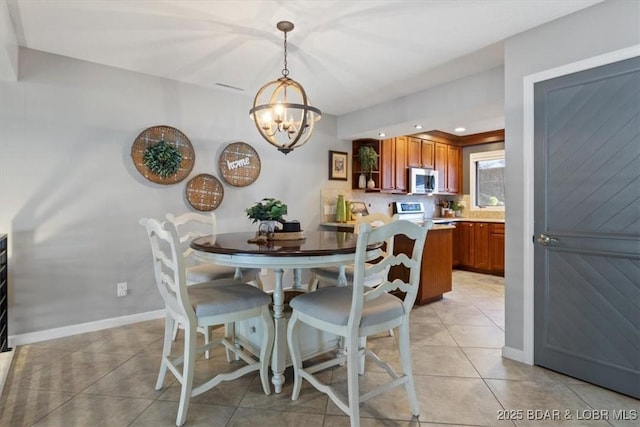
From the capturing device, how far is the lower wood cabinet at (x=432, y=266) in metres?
3.56

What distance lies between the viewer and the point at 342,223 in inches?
171

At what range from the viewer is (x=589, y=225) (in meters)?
2.00

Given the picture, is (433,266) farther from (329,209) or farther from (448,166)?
(448,166)

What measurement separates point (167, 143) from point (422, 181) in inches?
150

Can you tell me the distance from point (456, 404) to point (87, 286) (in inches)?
119

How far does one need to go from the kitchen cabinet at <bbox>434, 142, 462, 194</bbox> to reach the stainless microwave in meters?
0.18

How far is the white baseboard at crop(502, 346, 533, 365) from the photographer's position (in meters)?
2.28

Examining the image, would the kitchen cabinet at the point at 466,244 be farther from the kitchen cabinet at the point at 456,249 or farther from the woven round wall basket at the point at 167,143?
the woven round wall basket at the point at 167,143

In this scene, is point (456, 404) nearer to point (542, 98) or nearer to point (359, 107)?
point (542, 98)

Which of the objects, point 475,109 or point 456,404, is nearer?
point 456,404

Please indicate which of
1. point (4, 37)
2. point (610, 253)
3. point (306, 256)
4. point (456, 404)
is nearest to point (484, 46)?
point (610, 253)

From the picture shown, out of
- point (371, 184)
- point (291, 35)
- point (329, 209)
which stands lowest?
point (329, 209)

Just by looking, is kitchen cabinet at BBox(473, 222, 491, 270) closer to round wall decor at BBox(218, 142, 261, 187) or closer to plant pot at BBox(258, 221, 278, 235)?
round wall decor at BBox(218, 142, 261, 187)

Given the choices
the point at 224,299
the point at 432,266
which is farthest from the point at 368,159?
the point at 224,299
